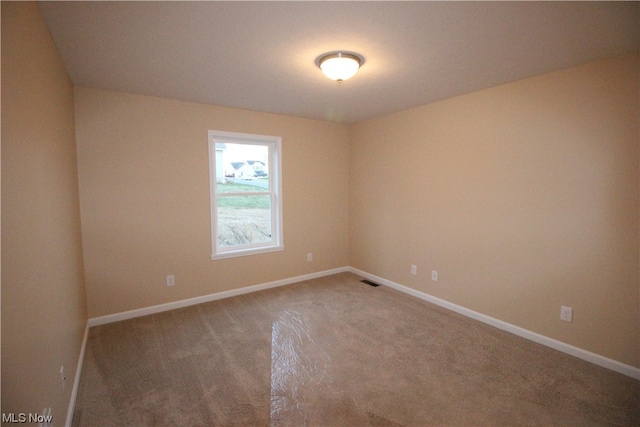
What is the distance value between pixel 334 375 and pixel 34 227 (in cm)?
200

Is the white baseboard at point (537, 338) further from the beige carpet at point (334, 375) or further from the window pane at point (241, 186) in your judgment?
the window pane at point (241, 186)

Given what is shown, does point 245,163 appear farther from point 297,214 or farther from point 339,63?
point 339,63

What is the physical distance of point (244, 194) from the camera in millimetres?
4027

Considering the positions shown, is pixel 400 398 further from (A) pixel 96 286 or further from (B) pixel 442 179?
(A) pixel 96 286

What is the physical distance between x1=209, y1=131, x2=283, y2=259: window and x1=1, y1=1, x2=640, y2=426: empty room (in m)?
0.03

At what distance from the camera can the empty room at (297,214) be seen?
1.70 m

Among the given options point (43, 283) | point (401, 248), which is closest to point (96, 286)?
point (43, 283)

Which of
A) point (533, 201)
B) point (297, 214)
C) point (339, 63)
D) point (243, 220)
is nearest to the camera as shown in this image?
point (339, 63)

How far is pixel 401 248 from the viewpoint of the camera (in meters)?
4.05

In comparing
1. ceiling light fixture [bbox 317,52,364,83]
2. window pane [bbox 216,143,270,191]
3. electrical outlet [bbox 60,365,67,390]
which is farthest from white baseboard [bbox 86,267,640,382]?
ceiling light fixture [bbox 317,52,364,83]

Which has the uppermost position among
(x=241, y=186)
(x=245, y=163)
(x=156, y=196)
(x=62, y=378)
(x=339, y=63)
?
(x=339, y=63)

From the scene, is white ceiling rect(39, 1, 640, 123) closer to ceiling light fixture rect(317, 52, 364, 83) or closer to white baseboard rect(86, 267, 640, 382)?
ceiling light fixture rect(317, 52, 364, 83)

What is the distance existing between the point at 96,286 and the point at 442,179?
3790mm

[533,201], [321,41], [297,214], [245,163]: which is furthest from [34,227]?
[533,201]
